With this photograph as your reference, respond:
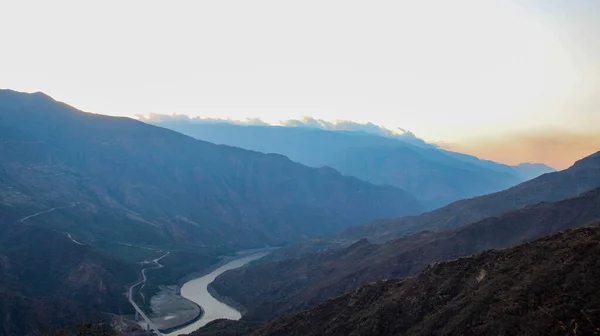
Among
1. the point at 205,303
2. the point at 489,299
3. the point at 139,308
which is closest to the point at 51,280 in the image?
the point at 139,308

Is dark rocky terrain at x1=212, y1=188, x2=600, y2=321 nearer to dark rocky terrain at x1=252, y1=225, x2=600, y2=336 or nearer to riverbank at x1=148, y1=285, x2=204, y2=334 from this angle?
riverbank at x1=148, y1=285, x2=204, y2=334

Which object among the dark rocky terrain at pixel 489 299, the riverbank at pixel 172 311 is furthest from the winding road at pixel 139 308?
the dark rocky terrain at pixel 489 299

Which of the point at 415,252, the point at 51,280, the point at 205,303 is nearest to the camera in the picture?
the point at 415,252

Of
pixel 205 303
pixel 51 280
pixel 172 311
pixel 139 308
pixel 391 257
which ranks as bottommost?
pixel 205 303

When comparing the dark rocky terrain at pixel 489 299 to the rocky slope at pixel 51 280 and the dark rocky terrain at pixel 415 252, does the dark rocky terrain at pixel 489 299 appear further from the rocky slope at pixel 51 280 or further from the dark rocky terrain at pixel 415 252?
the rocky slope at pixel 51 280

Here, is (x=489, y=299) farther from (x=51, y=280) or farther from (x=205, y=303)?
(x=51, y=280)

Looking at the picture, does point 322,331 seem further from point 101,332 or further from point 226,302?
point 226,302
